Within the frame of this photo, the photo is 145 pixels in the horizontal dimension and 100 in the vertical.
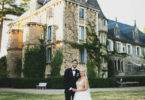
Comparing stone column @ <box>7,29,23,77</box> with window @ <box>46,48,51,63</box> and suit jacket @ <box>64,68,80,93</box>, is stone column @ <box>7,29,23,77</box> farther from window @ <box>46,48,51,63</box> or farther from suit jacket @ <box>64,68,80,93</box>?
suit jacket @ <box>64,68,80,93</box>

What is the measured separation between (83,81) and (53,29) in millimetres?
19488

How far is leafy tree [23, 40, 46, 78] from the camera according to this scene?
24703 millimetres

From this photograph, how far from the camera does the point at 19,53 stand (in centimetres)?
2934

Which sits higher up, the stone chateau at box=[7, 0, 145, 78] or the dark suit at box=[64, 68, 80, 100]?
the stone chateau at box=[7, 0, 145, 78]

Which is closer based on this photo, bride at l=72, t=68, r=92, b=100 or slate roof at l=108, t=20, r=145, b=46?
bride at l=72, t=68, r=92, b=100

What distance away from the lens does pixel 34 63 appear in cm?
2481

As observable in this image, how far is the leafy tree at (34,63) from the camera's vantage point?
24.7m

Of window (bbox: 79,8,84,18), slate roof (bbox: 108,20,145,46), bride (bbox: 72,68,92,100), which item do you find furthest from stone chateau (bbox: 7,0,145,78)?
bride (bbox: 72,68,92,100)

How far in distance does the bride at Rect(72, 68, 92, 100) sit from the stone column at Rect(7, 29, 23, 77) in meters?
23.6

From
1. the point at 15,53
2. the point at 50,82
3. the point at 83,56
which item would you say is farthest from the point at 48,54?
the point at 15,53

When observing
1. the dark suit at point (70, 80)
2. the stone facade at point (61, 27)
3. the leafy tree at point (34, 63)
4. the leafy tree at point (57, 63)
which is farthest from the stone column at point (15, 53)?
the dark suit at point (70, 80)

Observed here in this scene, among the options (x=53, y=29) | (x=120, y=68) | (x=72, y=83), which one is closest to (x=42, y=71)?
(x=53, y=29)

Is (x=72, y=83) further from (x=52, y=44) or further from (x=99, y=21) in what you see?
(x=99, y=21)

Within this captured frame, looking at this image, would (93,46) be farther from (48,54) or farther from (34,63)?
(34,63)
